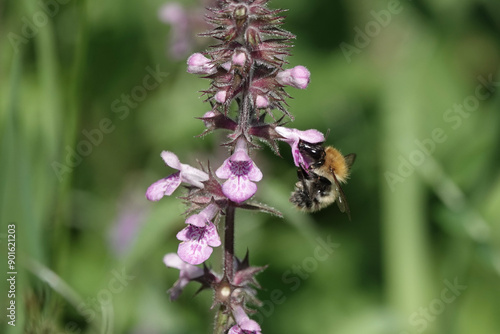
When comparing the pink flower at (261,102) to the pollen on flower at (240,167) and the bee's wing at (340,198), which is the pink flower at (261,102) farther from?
the bee's wing at (340,198)

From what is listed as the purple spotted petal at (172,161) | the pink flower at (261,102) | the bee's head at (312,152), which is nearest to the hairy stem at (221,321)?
the purple spotted petal at (172,161)

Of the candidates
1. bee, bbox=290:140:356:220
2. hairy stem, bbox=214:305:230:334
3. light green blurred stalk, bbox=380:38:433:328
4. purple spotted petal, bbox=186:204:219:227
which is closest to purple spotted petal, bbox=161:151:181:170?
purple spotted petal, bbox=186:204:219:227

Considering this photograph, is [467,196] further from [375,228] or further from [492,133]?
[375,228]

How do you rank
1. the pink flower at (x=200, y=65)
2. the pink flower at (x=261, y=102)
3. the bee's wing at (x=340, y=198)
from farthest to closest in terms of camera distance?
the bee's wing at (x=340, y=198) < the pink flower at (x=200, y=65) < the pink flower at (x=261, y=102)

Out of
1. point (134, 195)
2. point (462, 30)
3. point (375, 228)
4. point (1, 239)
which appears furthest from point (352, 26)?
point (1, 239)

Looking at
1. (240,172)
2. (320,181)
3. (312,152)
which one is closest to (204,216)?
(240,172)
